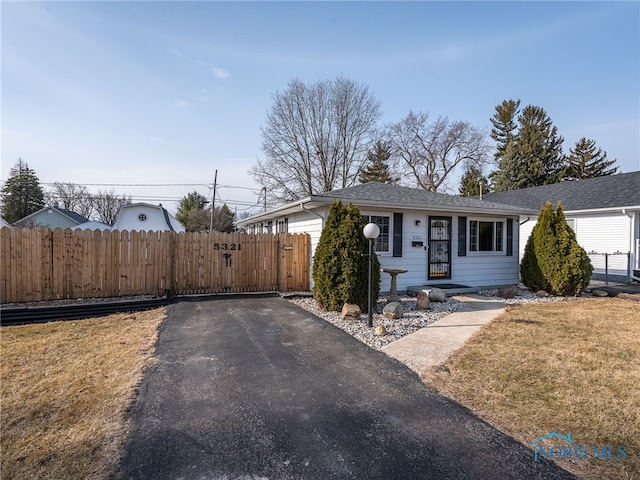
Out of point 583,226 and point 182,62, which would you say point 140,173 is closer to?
point 182,62

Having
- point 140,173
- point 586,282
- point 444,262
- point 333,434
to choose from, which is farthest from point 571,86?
point 140,173

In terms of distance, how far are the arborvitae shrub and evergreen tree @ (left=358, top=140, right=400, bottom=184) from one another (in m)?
19.6

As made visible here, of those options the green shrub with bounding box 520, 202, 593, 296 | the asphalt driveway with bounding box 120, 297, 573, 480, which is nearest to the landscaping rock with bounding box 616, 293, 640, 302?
the green shrub with bounding box 520, 202, 593, 296

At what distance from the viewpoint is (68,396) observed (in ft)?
10.0

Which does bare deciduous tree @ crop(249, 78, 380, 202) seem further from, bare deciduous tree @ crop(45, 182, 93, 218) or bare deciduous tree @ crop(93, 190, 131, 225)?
bare deciduous tree @ crop(45, 182, 93, 218)

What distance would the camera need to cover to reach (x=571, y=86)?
11.6 metres

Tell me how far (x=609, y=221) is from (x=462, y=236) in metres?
7.26

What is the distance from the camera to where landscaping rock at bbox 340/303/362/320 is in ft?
19.7

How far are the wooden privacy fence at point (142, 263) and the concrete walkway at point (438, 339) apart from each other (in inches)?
170

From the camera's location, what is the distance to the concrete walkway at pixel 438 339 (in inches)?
161

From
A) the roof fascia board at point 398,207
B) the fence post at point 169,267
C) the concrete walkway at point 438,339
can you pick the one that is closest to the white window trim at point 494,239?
the roof fascia board at point 398,207

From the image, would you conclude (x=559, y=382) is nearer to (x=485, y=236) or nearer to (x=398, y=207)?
(x=398, y=207)

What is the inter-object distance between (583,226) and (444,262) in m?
7.99

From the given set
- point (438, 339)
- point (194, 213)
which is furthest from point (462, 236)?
point (194, 213)
